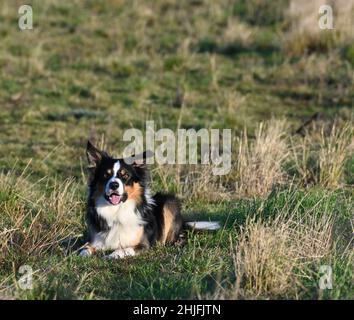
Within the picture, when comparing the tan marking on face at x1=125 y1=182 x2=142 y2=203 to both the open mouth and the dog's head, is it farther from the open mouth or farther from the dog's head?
the open mouth

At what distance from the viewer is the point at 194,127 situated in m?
13.8

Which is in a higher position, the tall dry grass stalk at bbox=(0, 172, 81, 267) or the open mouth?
the open mouth

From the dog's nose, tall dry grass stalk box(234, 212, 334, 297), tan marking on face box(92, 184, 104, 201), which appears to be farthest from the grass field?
the dog's nose

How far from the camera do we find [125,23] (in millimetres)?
19391

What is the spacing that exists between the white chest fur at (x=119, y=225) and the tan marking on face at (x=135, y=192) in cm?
4

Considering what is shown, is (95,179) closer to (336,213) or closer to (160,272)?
(160,272)

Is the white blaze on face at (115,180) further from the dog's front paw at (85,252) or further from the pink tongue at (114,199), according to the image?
the dog's front paw at (85,252)

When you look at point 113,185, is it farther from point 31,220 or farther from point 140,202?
point 31,220

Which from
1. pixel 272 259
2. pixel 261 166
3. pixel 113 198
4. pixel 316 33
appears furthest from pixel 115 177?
pixel 316 33

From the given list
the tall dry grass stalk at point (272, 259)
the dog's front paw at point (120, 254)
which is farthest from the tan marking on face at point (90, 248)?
the tall dry grass stalk at point (272, 259)

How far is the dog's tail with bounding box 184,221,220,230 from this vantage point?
→ 8891 millimetres
